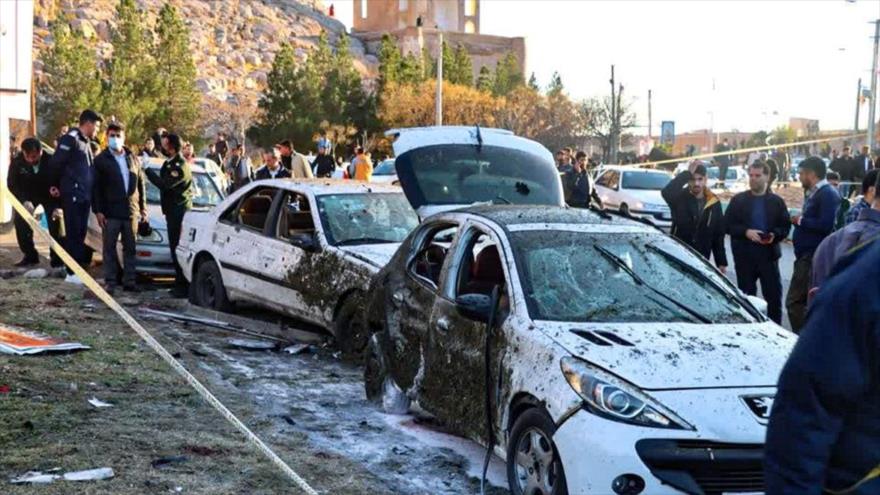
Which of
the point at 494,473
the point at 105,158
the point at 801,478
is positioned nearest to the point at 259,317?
the point at 105,158

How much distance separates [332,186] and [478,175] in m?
1.72

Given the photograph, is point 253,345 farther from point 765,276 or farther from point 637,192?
point 637,192

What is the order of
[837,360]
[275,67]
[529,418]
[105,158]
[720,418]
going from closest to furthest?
[837,360], [720,418], [529,418], [105,158], [275,67]

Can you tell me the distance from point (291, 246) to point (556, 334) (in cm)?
490

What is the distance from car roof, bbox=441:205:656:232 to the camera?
646 centimetres

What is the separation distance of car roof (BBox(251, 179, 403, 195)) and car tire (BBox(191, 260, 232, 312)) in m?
1.03

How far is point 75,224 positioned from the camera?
40.8 ft

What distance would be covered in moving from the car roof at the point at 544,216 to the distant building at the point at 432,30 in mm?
91296

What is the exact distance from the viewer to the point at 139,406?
7.03 meters

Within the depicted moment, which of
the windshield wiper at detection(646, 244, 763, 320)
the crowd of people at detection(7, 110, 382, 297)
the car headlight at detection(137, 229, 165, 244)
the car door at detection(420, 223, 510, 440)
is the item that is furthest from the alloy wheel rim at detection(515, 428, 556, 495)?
the car headlight at detection(137, 229, 165, 244)

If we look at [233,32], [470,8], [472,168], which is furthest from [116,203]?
[470,8]

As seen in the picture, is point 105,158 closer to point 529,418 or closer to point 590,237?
point 590,237

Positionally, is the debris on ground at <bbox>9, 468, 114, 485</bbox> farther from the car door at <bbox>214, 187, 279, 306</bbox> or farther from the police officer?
the police officer

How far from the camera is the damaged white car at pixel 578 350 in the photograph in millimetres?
4746
